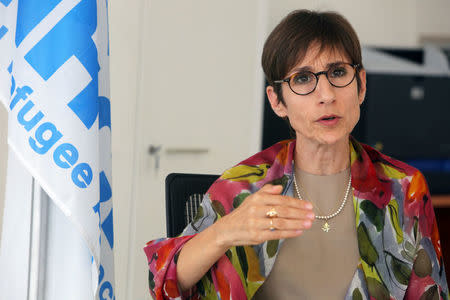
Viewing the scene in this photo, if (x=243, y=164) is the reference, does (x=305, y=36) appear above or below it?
above

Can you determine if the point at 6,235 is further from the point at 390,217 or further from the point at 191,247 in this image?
the point at 390,217

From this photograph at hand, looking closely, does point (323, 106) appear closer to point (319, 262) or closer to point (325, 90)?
point (325, 90)

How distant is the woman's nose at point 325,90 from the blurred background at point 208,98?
1737 millimetres

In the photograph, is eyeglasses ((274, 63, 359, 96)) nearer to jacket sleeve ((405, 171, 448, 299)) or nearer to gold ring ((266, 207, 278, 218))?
jacket sleeve ((405, 171, 448, 299))

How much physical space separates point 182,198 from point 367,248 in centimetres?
44

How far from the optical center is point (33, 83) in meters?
1.56

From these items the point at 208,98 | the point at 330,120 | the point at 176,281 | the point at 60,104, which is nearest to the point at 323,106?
the point at 330,120

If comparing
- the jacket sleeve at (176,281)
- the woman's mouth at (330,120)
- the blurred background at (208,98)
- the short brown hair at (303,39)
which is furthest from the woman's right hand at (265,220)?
the blurred background at (208,98)

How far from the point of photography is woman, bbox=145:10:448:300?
4.36 feet

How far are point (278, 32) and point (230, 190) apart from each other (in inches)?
15.0

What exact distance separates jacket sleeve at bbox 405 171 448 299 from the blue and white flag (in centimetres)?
78

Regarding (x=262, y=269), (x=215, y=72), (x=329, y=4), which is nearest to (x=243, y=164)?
(x=262, y=269)

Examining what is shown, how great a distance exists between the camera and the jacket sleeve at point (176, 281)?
129 centimetres

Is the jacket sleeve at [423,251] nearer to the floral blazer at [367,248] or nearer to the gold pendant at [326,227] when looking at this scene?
the floral blazer at [367,248]
